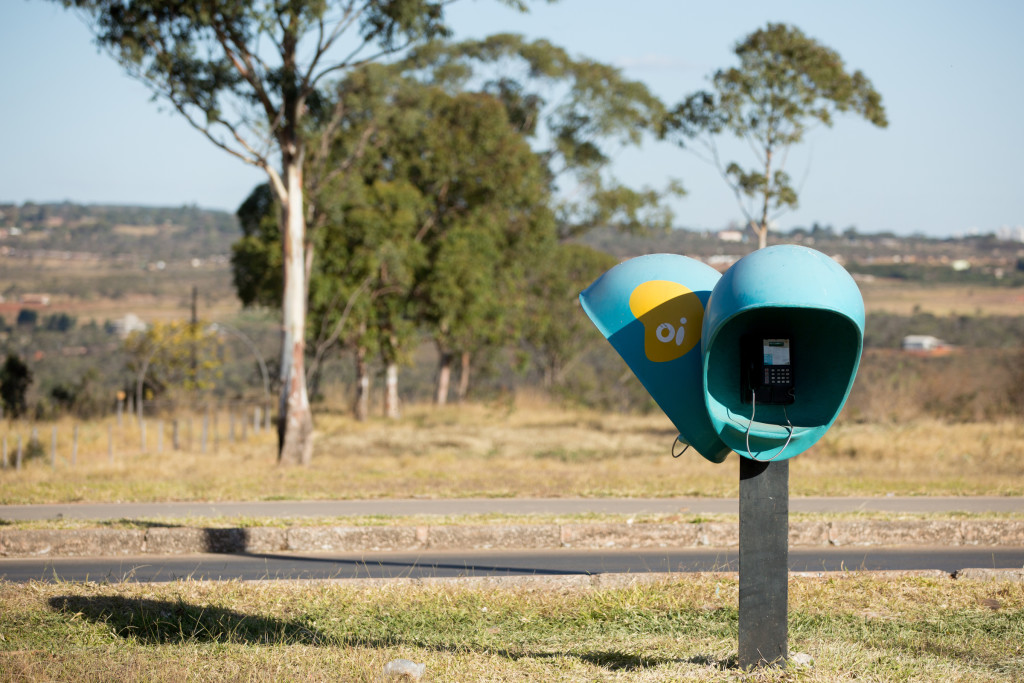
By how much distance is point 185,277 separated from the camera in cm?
9225

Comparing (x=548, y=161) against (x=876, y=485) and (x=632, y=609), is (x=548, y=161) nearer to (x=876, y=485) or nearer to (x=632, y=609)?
(x=876, y=485)

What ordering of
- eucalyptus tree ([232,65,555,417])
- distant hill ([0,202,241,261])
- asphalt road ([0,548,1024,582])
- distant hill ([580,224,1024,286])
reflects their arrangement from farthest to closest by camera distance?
distant hill ([0,202,241,261]) → distant hill ([580,224,1024,286]) → eucalyptus tree ([232,65,555,417]) → asphalt road ([0,548,1024,582])

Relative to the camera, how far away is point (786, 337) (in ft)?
15.4

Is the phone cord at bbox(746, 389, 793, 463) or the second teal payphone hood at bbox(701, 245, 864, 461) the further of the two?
the phone cord at bbox(746, 389, 793, 463)

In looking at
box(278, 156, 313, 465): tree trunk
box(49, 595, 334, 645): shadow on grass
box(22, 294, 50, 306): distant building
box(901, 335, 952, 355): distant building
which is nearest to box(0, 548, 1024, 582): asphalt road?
box(49, 595, 334, 645): shadow on grass

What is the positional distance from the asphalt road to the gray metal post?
2868 millimetres

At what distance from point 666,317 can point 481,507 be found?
659cm

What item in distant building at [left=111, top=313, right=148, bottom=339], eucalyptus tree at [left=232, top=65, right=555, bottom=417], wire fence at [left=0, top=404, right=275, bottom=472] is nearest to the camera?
wire fence at [left=0, top=404, right=275, bottom=472]

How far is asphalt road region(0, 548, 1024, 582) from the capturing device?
24.9ft

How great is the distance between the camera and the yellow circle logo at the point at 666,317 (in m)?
4.86

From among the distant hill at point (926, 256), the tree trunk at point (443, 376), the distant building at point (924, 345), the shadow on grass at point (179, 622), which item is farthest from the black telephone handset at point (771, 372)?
the distant hill at point (926, 256)

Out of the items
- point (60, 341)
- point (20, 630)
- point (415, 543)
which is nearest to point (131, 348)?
point (415, 543)

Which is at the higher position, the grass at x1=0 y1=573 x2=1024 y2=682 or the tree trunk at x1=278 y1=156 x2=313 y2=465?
the tree trunk at x1=278 y1=156 x2=313 y2=465

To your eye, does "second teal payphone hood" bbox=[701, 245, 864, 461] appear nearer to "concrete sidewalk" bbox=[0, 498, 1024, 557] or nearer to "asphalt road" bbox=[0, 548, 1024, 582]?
"asphalt road" bbox=[0, 548, 1024, 582]
